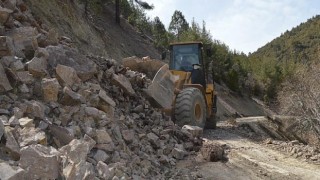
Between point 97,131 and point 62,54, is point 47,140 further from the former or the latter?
point 62,54

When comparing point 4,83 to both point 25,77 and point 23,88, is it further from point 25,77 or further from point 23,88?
point 25,77

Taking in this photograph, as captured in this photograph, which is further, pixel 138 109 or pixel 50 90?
pixel 138 109

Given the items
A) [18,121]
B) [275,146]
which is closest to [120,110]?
[18,121]

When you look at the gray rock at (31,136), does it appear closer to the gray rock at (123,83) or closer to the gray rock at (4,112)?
the gray rock at (4,112)

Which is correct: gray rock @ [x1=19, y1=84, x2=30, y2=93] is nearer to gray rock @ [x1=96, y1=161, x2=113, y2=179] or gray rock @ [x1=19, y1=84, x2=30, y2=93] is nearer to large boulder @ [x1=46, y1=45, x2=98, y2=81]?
large boulder @ [x1=46, y1=45, x2=98, y2=81]

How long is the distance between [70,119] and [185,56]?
19.1ft

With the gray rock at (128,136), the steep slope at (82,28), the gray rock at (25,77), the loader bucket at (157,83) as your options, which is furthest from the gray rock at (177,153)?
the steep slope at (82,28)

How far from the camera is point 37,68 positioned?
18.2 ft

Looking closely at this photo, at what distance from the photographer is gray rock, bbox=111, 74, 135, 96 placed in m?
7.04

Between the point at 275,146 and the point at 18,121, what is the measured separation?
669cm

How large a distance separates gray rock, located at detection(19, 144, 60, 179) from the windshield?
684cm

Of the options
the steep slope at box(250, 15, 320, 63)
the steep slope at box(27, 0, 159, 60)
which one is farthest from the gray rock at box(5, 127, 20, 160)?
the steep slope at box(250, 15, 320, 63)

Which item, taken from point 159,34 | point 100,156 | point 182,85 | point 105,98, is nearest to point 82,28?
point 182,85

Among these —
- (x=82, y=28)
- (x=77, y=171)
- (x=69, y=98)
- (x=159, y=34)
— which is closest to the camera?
(x=77, y=171)
